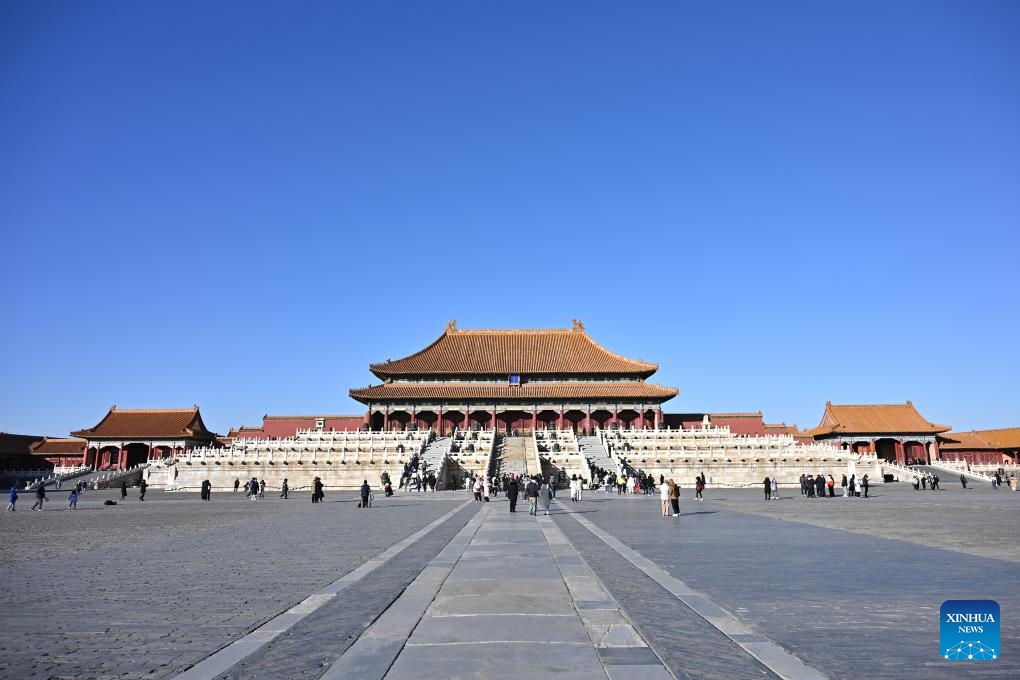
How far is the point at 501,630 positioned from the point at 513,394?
5366 cm

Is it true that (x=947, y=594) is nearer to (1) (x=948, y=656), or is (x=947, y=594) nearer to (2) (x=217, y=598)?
(1) (x=948, y=656)

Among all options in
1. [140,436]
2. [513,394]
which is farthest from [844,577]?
[140,436]

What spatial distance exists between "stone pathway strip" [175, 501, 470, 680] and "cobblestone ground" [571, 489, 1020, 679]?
10.6 feet

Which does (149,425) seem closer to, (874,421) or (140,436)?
(140,436)

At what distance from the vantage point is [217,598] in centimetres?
757

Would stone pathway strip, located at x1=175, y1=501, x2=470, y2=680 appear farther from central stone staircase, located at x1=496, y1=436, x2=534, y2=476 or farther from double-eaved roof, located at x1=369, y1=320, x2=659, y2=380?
double-eaved roof, located at x1=369, y1=320, x2=659, y2=380

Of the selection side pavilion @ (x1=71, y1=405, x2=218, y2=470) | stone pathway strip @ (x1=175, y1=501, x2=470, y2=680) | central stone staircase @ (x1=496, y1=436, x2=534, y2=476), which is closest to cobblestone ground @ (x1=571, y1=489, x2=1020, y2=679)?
stone pathway strip @ (x1=175, y1=501, x2=470, y2=680)

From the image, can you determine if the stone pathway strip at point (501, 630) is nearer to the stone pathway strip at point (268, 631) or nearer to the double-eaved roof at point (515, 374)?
the stone pathway strip at point (268, 631)

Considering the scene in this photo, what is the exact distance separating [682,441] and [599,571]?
130 feet

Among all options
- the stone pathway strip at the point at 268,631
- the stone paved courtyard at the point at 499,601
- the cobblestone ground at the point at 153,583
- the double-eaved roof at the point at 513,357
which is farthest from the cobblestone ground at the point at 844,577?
the double-eaved roof at the point at 513,357

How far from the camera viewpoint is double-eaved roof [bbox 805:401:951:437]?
2532 inches

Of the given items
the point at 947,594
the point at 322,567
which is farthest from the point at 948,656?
the point at 322,567

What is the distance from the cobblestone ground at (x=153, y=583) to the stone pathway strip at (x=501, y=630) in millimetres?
1380

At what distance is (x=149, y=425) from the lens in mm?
64625
